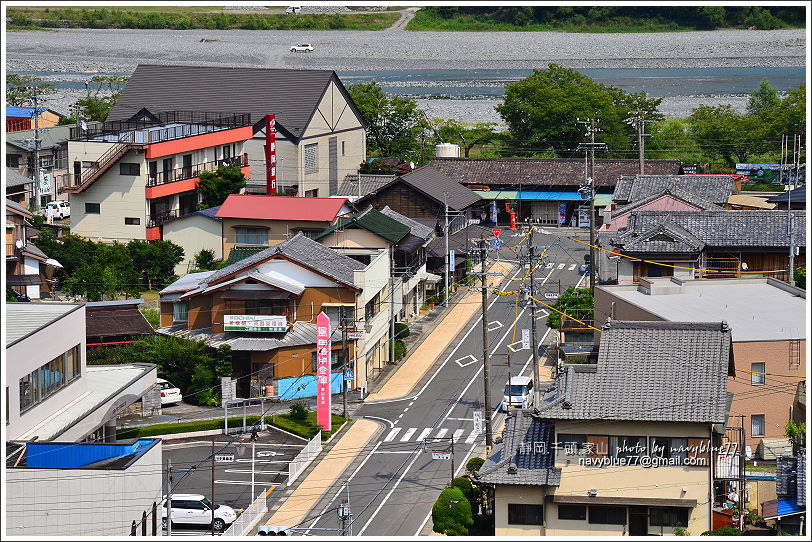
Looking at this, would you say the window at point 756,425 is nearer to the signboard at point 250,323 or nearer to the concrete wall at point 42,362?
the signboard at point 250,323

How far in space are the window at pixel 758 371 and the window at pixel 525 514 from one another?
10487 mm

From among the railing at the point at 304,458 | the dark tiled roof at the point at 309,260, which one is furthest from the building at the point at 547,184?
the railing at the point at 304,458

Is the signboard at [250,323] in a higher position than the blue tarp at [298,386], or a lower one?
higher

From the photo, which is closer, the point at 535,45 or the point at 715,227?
the point at 715,227

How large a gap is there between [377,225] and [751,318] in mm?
14493

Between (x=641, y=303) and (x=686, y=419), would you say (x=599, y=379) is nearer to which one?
(x=686, y=419)

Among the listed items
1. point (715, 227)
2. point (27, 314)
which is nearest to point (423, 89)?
point (715, 227)

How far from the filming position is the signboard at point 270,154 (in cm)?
5669

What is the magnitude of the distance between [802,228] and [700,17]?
332ft

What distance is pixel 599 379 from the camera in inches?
977

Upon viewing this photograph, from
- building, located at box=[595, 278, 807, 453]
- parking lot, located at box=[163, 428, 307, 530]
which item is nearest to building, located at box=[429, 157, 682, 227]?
building, located at box=[595, 278, 807, 453]

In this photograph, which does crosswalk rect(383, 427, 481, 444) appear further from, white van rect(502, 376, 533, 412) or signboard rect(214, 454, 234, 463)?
signboard rect(214, 454, 234, 463)

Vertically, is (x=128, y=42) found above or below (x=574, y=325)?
above

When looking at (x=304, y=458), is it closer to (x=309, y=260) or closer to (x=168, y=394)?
(x=168, y=394)
